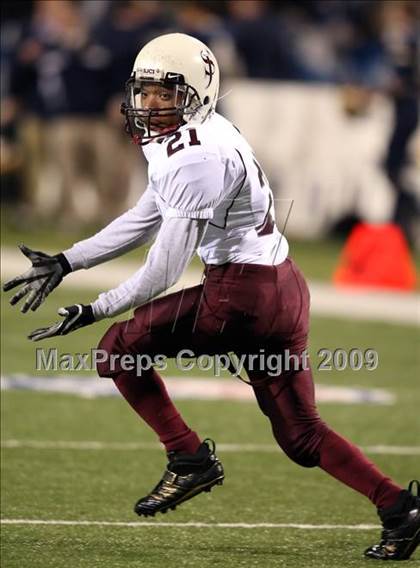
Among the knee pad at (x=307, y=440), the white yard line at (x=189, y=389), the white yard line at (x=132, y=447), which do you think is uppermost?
the knee pad at (x=307, y=440)

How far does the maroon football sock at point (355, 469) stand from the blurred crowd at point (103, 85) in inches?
363

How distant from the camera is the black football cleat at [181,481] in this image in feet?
15.9

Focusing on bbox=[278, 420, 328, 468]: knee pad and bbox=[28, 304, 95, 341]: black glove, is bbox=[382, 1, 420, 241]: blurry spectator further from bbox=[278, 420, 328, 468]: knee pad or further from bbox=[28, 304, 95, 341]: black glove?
bbox=[28, 304, 95, 341]: black glove

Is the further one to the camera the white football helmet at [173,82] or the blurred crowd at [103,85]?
the blurred crowd at [103,85]

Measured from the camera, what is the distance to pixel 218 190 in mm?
4547

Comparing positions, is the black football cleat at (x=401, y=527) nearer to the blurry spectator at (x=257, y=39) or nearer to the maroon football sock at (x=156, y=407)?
the maroon football sock at (x=156, y=407)

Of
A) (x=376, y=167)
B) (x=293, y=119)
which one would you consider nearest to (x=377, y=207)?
(x=376, y=167)

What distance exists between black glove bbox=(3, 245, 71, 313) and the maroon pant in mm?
237

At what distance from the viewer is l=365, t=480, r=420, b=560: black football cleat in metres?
4.79

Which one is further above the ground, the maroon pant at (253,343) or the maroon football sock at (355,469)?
the maroon pant at (253,343)

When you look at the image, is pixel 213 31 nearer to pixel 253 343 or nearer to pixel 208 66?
pixel 208 66

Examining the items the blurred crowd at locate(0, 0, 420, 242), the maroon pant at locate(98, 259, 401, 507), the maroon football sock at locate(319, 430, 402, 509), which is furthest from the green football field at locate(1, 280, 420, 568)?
the blurred crowd at locate(0, 0, 420, 242)

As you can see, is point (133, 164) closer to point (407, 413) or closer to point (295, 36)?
point (295, 36)

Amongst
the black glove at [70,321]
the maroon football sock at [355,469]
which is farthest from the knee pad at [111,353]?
the maroon football sock at [355,469]
